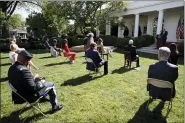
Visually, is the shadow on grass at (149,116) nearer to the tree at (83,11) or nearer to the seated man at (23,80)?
the seated man at (23,80)

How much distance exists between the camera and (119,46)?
19531 millimetres

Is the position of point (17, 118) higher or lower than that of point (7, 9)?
lower

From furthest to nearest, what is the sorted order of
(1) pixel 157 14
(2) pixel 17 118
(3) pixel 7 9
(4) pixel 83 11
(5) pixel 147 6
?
(3) pixel 7 9, (1) pixel 157 14, (4) pixel 83 11, (5) pixel 147 6, (2) pixel 17 118

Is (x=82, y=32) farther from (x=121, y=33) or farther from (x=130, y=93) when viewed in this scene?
(x=130, y=93)

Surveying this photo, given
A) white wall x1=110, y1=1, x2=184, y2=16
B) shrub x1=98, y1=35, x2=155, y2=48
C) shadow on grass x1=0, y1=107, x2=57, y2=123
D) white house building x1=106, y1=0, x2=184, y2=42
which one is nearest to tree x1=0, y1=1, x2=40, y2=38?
white wall x1=110, y1=1, x2=184, y2=16

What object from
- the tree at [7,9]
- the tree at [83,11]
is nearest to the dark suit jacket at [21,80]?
the tree at [83,11]

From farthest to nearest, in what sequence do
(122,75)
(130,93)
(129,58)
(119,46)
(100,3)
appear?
1. (100,3)
2. (119,46)
3. (129,58)
4. (122,75)
5. (130,93)

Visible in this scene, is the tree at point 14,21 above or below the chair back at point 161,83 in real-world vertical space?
above

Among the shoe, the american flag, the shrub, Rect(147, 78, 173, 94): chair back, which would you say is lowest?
the shoe

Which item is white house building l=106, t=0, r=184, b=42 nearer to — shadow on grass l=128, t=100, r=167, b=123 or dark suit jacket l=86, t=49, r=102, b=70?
dark suit jacket l=86, t=49, r=102, b=70

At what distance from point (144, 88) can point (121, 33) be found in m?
23.3

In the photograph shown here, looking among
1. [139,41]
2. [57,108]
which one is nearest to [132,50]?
[57,108]

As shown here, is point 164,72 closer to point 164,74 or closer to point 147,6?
point 164,74

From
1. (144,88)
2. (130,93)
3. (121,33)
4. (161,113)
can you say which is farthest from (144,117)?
(121,33)
